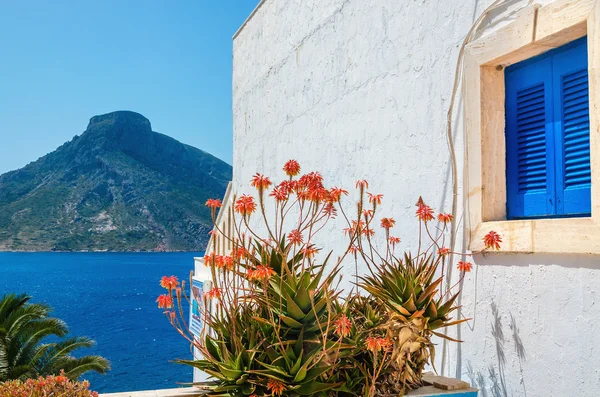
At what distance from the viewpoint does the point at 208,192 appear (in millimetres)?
139125

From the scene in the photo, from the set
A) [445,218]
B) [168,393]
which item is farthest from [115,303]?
[445,218]

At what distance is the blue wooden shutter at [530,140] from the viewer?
383cm

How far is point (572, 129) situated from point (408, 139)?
1.69m

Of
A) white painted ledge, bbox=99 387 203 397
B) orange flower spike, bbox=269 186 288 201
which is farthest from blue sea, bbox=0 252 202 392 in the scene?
orange flower spike, bbox=269 186 288 201

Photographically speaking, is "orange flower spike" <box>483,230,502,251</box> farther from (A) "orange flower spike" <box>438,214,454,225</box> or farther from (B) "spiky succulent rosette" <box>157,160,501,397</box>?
(A) "orange flower spike" <box>438,214,454,225</box>

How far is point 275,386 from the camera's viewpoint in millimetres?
3207

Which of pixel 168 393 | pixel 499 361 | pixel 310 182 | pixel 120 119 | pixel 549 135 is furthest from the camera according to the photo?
pixel 120 119

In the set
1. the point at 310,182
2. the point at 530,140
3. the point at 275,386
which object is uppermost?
the point at 530,140

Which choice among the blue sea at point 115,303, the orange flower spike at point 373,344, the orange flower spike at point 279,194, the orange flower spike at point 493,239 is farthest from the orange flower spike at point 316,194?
the blue sea at point 115,303

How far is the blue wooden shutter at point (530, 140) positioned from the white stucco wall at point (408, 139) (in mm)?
364

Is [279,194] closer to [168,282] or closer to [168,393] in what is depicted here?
[168,282]

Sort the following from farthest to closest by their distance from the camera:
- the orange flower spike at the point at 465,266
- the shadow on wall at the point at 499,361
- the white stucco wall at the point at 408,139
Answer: the orange flower spike at the point at 465,266 → the shadow on wall at the point at 499,361 → the white stucco wall at the point at 408,139

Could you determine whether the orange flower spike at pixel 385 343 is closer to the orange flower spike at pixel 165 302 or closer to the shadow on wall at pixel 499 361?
the shadow on wall at pixel 499 361

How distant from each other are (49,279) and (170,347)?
1986 inches
